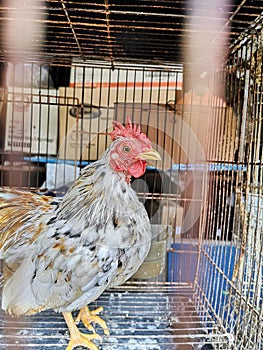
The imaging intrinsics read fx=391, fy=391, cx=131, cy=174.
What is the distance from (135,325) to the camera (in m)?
1.50

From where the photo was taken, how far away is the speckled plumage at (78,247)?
120cm

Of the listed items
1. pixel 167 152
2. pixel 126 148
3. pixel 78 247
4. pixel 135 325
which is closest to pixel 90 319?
pixel 135 325

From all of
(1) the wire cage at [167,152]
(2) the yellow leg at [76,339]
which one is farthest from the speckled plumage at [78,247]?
(1) the wire cage at [167,152]

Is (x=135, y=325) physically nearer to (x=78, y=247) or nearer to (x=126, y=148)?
(x=78, y=247)

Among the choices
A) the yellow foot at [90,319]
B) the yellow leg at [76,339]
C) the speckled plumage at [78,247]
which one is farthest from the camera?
the yellow foot at [90,319]

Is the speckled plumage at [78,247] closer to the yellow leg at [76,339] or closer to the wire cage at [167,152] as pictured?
the yellow leg at [76,339]

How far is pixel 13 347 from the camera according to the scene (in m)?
1.31

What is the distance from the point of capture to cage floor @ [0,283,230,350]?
4.45ft

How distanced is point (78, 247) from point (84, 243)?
2cm

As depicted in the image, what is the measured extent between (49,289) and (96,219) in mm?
259

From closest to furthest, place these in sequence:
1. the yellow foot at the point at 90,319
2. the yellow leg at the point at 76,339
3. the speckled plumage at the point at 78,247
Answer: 1. the speckled plumage at the point at 78,247
2. the yellow leg at the point at 76,339
3. the yellow foot at the point at 90,319

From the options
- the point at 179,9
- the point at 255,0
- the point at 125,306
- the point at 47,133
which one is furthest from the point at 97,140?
the point at 255,0

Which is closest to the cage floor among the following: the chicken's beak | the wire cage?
the wire cage

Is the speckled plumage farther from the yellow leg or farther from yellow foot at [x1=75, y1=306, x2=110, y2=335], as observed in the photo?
yellow foot at [x1=75, y1=306, x2=110, y2=335]
